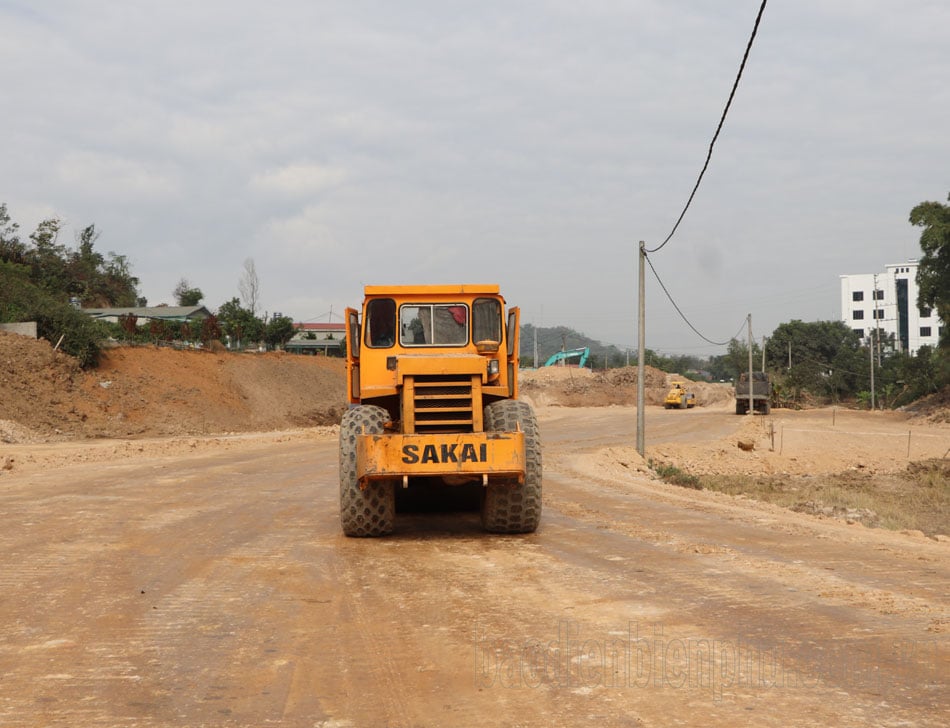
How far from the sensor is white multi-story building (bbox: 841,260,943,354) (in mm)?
132250

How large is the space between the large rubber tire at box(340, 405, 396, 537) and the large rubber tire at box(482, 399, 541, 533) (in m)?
1.20

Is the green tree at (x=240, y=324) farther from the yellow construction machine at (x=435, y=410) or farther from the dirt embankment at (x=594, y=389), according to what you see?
the yellow construction machine at (x=435, y=410)

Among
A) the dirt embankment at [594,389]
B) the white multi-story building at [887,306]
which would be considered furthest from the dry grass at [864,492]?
the white multi-story building at [887,306]

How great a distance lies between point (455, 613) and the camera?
22.6 ft

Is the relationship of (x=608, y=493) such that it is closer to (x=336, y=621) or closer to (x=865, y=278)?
(x=336, y=621)

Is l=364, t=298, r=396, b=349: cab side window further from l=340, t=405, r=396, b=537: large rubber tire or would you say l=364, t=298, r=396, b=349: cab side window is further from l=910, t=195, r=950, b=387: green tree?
l=910, t=195, r=950, b=387: green tree

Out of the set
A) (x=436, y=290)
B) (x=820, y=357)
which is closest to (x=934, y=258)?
(x=820, y=357)

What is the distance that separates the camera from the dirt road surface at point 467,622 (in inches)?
193

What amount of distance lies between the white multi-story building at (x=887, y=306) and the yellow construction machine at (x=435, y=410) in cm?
13392

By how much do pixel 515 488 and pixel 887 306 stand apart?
143217 mm

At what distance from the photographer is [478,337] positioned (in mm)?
11141

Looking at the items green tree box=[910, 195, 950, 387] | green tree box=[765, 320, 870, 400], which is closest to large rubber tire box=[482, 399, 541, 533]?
green tree box=[910, 195, 950, 387]

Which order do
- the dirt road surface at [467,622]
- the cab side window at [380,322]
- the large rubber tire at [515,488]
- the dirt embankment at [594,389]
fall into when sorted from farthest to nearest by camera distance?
1. the dirt embankment at [594,389]
2. the cab side window at [380,322]
3. the large rubber tire at [515,488]
4. the dirt road surface at [467,622]

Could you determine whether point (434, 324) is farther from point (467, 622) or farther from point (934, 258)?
point (934, 258)
